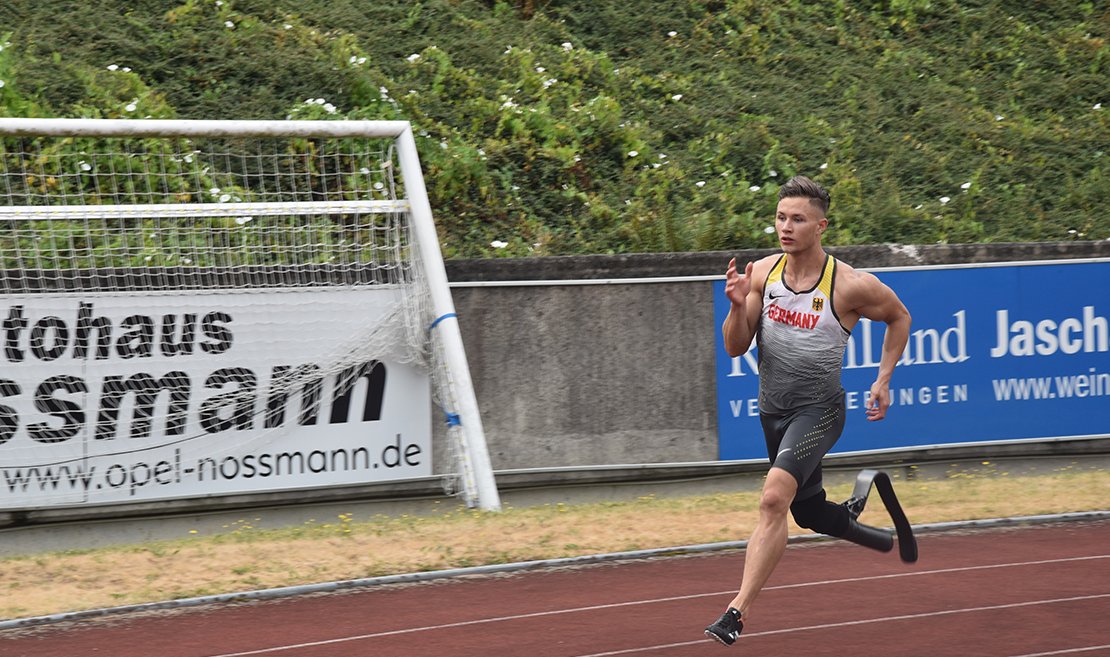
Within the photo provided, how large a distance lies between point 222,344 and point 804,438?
637 centimetres

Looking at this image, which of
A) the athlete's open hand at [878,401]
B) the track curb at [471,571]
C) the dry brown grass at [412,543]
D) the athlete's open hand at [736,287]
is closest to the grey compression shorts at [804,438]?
the athlete's open hand at [878,401]

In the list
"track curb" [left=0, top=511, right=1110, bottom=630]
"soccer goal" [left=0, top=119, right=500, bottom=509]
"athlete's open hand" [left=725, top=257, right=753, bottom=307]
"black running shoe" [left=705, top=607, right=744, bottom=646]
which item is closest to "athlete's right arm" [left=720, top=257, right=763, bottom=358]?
"athlete's open hand" [left=725, top=257, right=753, bottom=307]

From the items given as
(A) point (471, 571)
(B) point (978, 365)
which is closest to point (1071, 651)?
(A) point (471, 571)

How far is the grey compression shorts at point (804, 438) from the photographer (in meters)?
6.27

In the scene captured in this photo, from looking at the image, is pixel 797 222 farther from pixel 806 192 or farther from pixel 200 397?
pixel 200 397

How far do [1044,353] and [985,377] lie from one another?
2.29ft

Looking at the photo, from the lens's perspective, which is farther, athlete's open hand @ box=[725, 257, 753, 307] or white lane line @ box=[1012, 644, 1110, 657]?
white lane line @ box=[1012, 644, 1110, 657]

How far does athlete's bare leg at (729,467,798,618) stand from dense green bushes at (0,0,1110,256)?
805 cm

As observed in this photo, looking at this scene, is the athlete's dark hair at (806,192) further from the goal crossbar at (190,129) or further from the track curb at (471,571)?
the goal crossbar at (190,129)

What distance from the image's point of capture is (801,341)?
642cm

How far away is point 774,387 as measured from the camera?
6.54 metres

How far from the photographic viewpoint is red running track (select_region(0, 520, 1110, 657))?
6.68 m

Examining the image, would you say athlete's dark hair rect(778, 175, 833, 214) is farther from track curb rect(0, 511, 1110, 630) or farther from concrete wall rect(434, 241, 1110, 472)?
concrete wall rect(434, 241, 1110, 472)

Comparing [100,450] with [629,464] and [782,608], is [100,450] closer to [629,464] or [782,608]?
[629,464]
